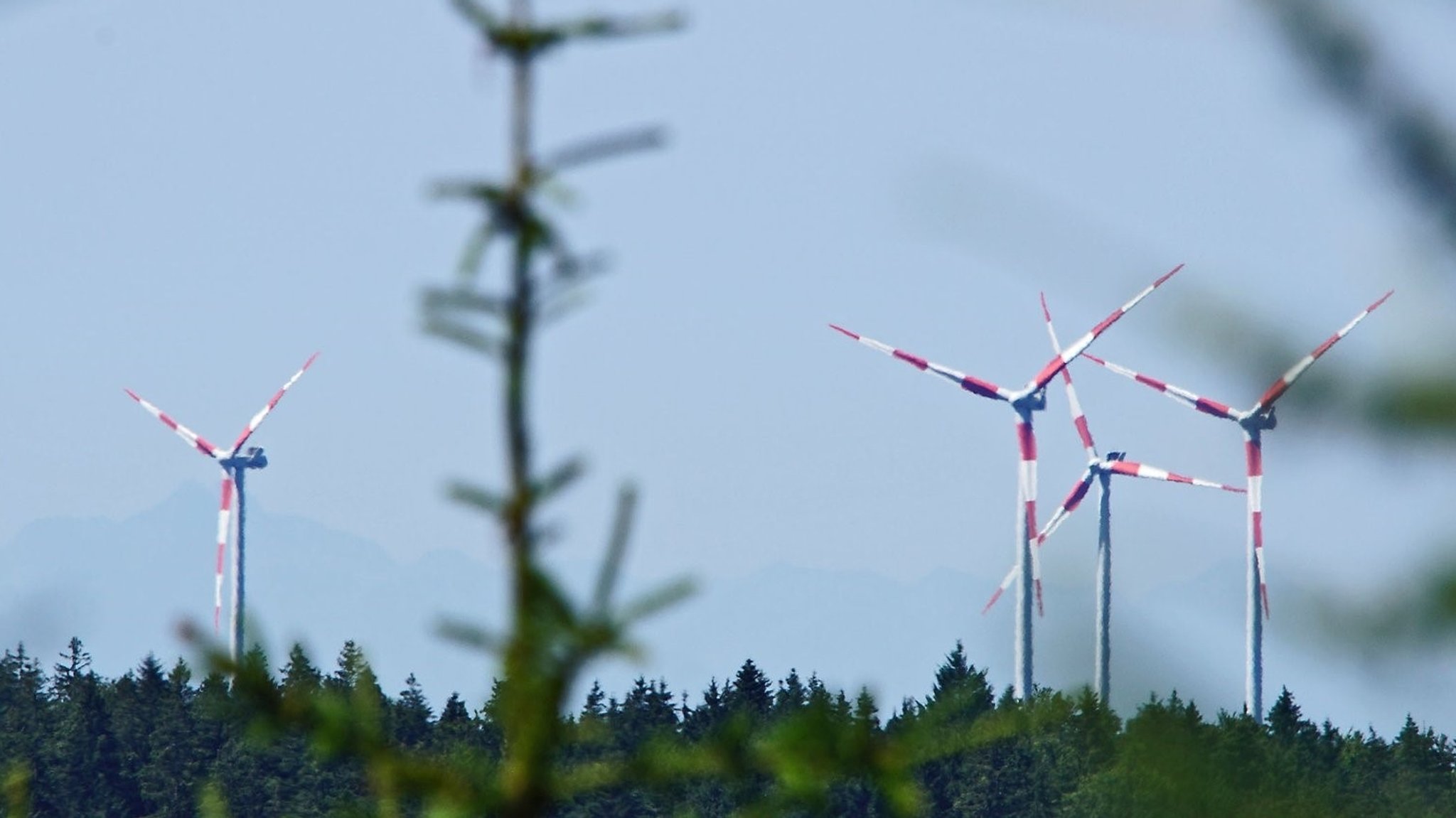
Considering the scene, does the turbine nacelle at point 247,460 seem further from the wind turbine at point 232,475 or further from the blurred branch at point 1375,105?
the blurred branch at point 1375,105

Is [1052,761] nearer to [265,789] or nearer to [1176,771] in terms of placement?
[265,789]

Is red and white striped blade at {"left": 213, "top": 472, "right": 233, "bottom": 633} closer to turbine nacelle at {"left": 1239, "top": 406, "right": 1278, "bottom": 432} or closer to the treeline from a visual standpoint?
the treeline

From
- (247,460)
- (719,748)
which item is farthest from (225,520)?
(719,748)

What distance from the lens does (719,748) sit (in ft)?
15.7

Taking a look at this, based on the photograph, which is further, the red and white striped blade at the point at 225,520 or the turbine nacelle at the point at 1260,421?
the red and white striped blade at the point at 225,520

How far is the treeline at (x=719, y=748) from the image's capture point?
10.3 ft

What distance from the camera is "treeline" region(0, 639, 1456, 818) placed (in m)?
3.13

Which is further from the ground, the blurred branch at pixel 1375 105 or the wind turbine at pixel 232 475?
the wind turbine at pixel 232 475

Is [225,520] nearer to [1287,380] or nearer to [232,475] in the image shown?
[232,475]

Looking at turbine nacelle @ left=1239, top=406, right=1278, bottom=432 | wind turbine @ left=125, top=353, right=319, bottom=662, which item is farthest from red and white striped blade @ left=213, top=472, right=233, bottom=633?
turbine nacelle @ left=1239, top=406, right=1278, bottom=432

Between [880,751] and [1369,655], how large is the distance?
69.6 inches

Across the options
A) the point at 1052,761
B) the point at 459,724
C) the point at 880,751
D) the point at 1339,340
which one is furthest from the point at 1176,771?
the point at 459,724

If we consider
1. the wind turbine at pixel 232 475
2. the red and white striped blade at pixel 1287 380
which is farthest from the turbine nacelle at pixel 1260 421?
the wind turbine at pixel 232 475

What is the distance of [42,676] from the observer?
193250mm
